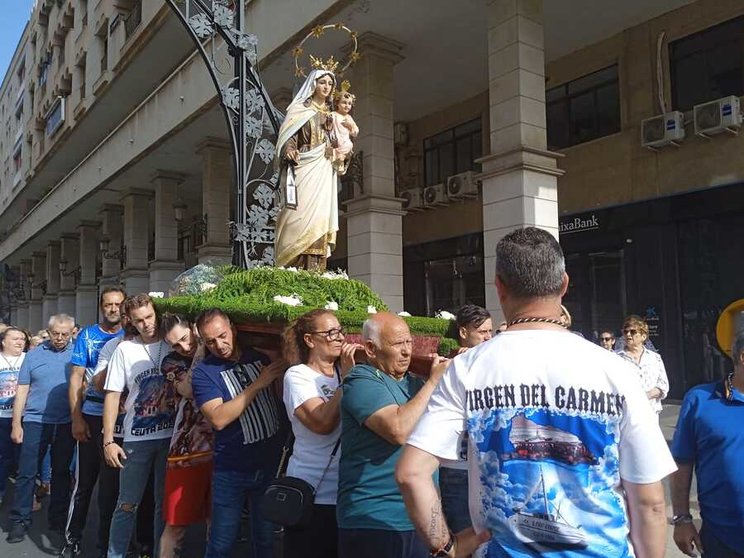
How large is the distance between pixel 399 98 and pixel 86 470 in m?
12.9

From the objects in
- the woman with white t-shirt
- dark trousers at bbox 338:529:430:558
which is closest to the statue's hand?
the woman with white t-shirt

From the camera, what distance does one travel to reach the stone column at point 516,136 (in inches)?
370

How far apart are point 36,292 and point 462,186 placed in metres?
30.2

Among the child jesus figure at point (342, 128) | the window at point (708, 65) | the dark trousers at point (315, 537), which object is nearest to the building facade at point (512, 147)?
the window at point (708, 65)

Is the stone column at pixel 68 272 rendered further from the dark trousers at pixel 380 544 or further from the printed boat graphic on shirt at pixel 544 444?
the printed boat graphic on shirt at pixel 544 444

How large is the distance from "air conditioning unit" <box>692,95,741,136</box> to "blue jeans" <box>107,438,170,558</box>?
1046cm

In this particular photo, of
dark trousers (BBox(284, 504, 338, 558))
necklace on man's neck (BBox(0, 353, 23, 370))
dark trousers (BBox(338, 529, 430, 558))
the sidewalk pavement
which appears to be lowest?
the sidewalk pavement

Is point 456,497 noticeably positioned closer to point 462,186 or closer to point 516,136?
point 516,136

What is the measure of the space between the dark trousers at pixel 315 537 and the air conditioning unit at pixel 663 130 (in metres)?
10.8

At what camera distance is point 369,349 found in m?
2.65

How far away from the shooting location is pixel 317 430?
9.57 ft

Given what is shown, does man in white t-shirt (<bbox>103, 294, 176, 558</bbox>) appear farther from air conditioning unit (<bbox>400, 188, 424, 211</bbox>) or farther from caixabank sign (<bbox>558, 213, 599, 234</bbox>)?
air conditioning unit (<bbox>400, 188, 424, 211</bbox>)

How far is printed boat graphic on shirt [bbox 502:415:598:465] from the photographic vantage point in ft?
5.28

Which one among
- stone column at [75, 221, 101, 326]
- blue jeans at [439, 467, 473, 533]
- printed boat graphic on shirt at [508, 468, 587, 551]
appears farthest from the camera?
stone column at [75, 221, 101, 326]
